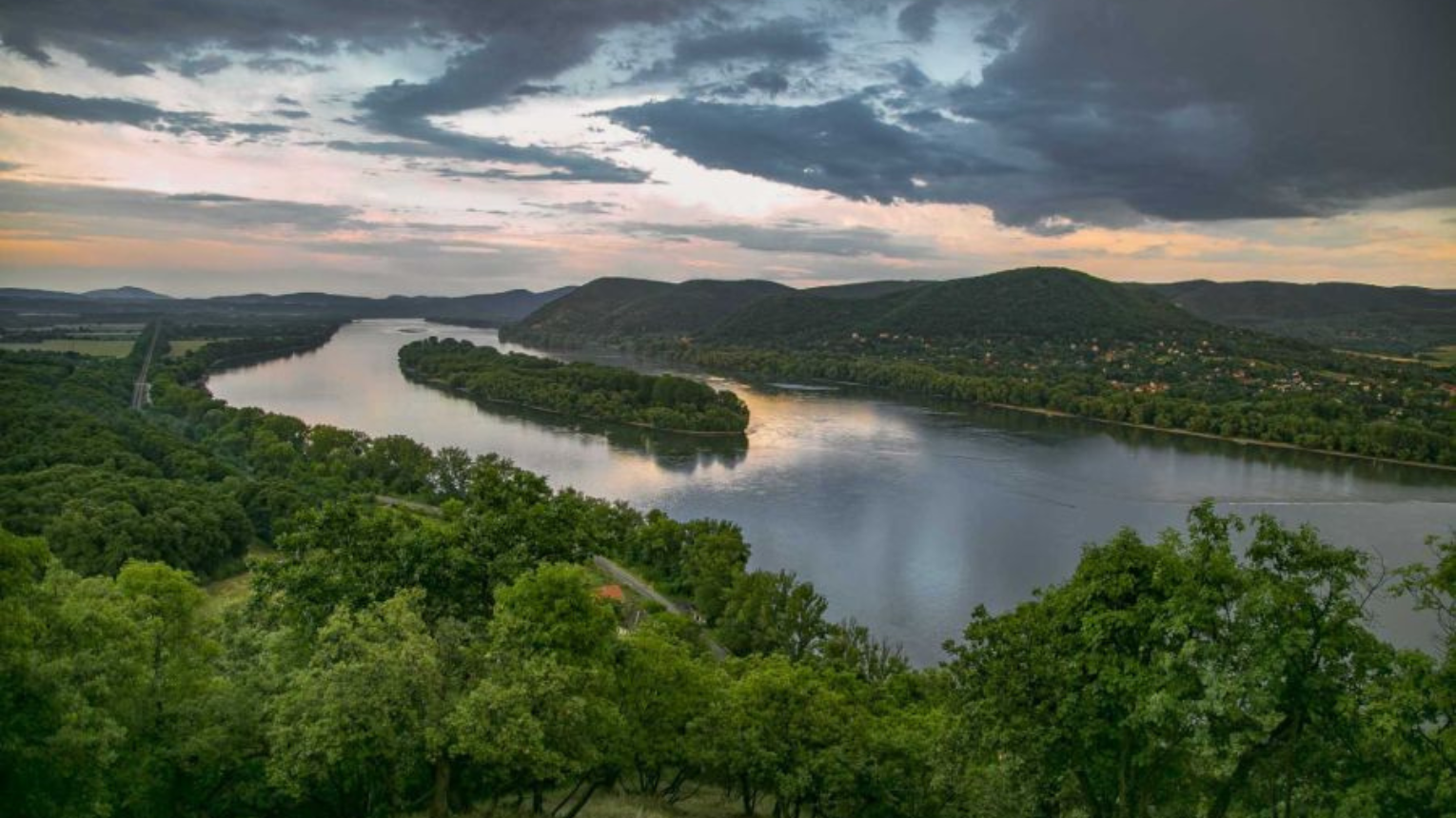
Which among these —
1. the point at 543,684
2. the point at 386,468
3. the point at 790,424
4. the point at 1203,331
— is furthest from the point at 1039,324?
the point at 543,684

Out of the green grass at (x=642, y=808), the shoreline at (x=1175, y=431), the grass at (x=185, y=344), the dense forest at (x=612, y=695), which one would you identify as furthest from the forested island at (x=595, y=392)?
the dense forest at (x=612, y=695)

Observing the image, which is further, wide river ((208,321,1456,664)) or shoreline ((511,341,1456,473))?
shoreline ((511,341,1456,473))

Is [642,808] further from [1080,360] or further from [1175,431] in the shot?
[1080,360]

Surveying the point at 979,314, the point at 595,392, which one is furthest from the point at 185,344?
the point at 979,314

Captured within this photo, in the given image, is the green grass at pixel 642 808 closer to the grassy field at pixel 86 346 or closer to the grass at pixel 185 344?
the grassy field at pixel 86 346

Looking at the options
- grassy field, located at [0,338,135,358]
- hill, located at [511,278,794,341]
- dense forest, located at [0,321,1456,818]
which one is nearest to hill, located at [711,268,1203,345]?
hill, located at [511,278,794,341]

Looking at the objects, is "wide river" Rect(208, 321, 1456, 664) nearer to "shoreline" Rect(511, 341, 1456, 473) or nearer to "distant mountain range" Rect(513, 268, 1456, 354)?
"shoreline" Rect(511, 341, 1456, 473)

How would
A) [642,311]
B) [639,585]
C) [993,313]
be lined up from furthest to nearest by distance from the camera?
[642,311] → [993,313] → [639,585]
